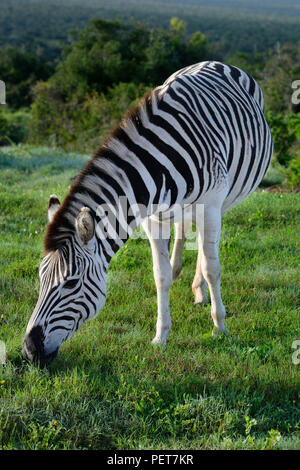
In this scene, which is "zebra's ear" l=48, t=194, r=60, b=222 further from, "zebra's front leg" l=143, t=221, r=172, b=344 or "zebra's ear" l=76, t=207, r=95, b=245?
"zebra's front leg" l=143, t=221, r=172, b=344

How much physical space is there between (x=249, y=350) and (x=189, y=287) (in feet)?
5.34

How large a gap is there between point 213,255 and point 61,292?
5.56 feet

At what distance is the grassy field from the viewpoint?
121 inches

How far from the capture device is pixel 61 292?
10.8 feet

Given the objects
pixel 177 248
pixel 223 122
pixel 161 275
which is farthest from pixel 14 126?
pixel 161 275

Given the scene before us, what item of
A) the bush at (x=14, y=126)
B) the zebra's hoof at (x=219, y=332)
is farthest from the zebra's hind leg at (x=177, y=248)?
the bush at (x=14, y=126)

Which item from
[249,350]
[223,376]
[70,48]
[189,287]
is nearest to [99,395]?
[223,376]

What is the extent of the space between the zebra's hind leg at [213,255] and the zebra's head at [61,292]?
130 cm

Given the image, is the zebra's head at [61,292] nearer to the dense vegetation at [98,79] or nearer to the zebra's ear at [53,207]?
the zebra's ear at [53,207]

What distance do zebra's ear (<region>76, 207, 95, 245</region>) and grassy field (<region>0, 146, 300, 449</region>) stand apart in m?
1.06

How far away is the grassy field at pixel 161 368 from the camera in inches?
121

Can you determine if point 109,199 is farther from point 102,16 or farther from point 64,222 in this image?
point 102,16

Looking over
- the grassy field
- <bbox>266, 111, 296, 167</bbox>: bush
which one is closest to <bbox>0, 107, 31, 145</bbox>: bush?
<bbox>266, 111, 296, 167</bbox>: bush

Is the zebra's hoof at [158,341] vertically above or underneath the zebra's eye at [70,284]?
underneath
